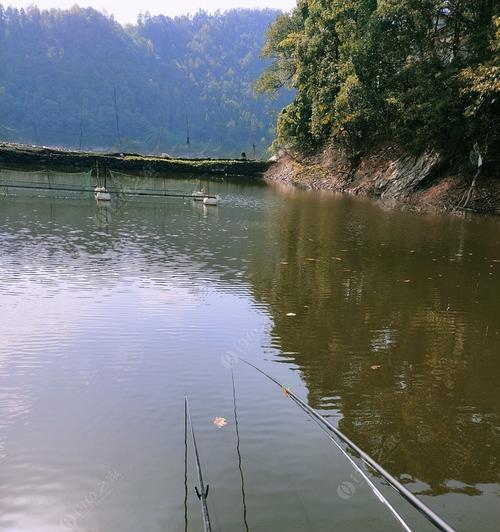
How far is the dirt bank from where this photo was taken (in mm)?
26594

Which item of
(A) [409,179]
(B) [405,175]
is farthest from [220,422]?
(B) [405,175]

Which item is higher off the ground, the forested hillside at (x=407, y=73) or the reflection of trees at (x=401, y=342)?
the forested hillside at (x=407, y=73)

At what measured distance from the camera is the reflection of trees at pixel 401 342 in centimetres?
475

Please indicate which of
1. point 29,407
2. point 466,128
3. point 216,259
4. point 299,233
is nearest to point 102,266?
point 216,259

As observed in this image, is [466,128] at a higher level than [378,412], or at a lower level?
higher

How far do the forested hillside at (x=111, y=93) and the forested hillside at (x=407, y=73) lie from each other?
302 feet

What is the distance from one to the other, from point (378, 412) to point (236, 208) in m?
20.3

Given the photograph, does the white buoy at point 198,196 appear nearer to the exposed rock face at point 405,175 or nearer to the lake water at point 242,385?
the exposed rock face at point 405,175

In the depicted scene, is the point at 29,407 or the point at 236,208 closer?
the point at 29,407

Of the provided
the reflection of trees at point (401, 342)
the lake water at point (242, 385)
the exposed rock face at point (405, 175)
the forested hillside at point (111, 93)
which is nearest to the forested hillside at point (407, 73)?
the exposed rock face at point (405, 175)

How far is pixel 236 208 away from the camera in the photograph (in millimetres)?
25000

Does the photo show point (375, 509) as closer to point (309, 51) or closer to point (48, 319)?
point (48, 319)

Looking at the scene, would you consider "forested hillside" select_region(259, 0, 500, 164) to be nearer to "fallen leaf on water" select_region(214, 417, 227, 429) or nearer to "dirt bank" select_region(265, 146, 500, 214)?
"dirt bank" select_region(265, 146, 500, 214)

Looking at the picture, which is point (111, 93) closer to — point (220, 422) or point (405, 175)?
point (405, 175)
